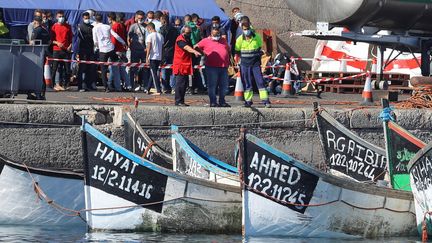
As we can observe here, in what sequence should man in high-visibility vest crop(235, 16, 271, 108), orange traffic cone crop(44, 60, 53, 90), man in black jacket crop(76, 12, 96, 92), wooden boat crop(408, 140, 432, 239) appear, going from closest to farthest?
1. wooden boat crop(408, 140, 432, 239)
2. man in high-visibility vest crop(235, 16, 271, 108)
3. orange traffic cone crop(44, 60, 53, 90)
4. man in black jacket crop(76, 12, 96, 92)

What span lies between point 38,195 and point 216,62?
4.45 metres

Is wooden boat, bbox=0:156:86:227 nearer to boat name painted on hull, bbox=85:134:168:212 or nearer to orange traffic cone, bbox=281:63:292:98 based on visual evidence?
boat name painted on hull, bbox=85:134:168:212

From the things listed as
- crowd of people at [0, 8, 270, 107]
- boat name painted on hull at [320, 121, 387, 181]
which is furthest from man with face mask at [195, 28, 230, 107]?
crowd of people at [0, 8, 270, 107]

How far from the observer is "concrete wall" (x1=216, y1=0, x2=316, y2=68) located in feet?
100

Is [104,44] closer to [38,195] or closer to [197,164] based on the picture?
[197,164]

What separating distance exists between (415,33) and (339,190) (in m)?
9.93

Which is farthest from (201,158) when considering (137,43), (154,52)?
(137,43)

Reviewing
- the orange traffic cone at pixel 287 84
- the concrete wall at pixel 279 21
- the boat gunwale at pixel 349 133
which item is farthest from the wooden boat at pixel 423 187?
the concrete wall at pixel 279 21

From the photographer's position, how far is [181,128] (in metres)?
17.4

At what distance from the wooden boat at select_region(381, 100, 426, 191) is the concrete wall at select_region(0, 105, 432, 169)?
7.33ft

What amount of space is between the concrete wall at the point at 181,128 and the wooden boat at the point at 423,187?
3191 mm

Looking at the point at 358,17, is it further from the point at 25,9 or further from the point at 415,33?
the point at 25,9

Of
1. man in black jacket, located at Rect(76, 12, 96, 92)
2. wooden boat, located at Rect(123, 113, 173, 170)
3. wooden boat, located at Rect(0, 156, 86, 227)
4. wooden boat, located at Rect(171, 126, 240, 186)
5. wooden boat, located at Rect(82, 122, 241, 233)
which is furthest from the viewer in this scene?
man in black jacket, located at Rect(76, 12, 96, 92)

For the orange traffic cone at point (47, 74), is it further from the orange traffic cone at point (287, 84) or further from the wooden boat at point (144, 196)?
the wooden boat at point (144, 196)
